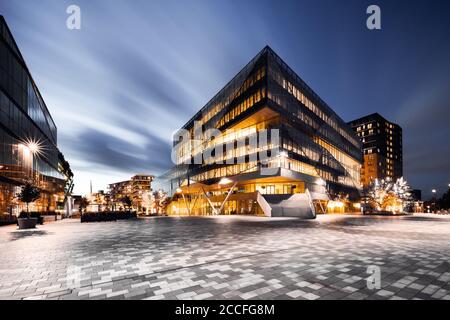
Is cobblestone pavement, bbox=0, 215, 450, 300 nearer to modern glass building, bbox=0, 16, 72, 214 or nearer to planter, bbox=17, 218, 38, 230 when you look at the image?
planter, bbox=17, 218, 38, 230

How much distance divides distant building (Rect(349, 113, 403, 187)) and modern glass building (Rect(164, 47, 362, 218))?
8156cm

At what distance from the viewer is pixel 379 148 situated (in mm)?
142125

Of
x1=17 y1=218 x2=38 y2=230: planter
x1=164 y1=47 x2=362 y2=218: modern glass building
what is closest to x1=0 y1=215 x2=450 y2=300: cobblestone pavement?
x1=17 y1=218 x2=38 y2=230: planter

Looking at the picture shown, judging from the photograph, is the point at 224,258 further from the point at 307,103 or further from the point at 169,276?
the point at 307,103

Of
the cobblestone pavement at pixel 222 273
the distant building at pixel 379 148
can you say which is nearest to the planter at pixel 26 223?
the cobblestone pavement at pixel 222 273

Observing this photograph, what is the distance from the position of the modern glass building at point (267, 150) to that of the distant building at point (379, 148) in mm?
81563

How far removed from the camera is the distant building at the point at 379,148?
448ft

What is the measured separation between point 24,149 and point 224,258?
122ft

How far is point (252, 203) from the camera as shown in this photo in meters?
43.9

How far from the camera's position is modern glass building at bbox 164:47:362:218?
140 ft

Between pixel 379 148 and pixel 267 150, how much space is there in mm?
128642

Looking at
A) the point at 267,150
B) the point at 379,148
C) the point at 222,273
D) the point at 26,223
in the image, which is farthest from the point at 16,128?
the point at 379,148

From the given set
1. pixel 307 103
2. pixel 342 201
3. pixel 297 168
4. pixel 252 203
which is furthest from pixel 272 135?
pixel 342 201

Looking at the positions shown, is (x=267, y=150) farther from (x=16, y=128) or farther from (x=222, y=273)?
(x=222, y=273)
